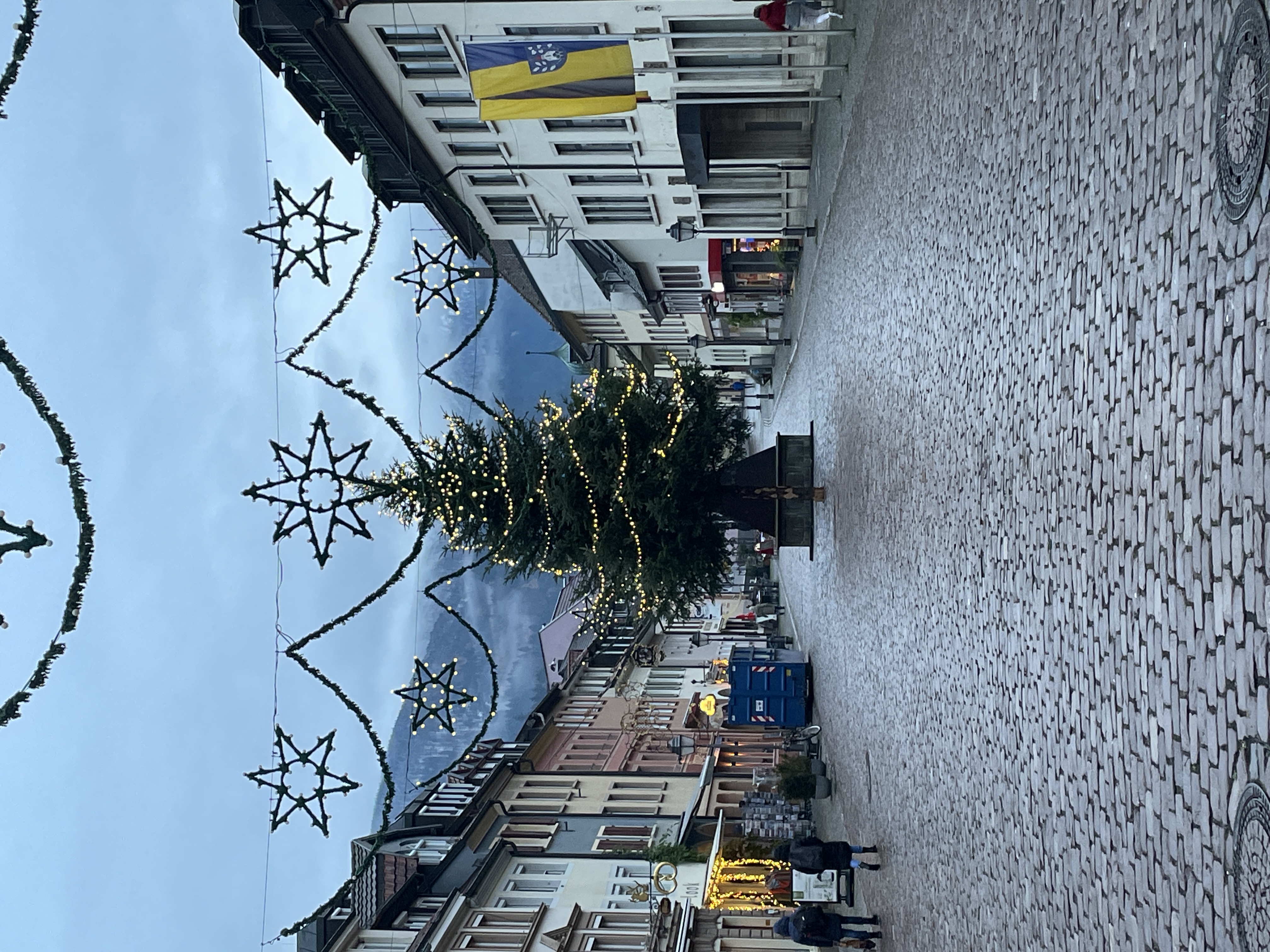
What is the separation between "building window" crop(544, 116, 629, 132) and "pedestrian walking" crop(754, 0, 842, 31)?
885 cm

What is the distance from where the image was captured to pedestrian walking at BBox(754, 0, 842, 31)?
16.2 meters

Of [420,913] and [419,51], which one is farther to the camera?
[420,913]

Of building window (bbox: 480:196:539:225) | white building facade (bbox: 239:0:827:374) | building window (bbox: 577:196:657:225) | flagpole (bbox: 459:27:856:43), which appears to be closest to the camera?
white building facade (bbox: 239:0:827:374)

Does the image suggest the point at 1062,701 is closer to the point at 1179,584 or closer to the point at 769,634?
the point at 1179,584

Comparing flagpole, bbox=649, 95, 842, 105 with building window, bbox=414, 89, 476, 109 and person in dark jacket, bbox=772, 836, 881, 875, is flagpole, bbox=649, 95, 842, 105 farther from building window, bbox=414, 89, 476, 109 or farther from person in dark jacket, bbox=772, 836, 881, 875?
person in dark jacket, bbox=772, 836, 881, 875

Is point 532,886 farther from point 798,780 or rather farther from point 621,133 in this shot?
point 621,133

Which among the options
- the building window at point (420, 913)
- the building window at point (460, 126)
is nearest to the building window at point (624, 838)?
the building window at point (420, 913)

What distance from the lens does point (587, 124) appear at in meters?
27.5

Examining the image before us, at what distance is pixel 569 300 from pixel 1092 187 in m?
37.4

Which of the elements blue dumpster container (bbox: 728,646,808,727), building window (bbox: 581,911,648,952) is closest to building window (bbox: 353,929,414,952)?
building window (bbox: 581,911,648,952)

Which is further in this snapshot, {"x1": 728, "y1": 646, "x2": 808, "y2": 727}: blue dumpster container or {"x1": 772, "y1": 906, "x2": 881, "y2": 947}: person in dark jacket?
{"x1": 728, "y1": 646, "x2": 808, "y2": 727}: blue dumpster container

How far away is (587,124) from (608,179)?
10.7 ft

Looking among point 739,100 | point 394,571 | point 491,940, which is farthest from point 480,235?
point 491,940

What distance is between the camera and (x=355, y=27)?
77.4 feet
